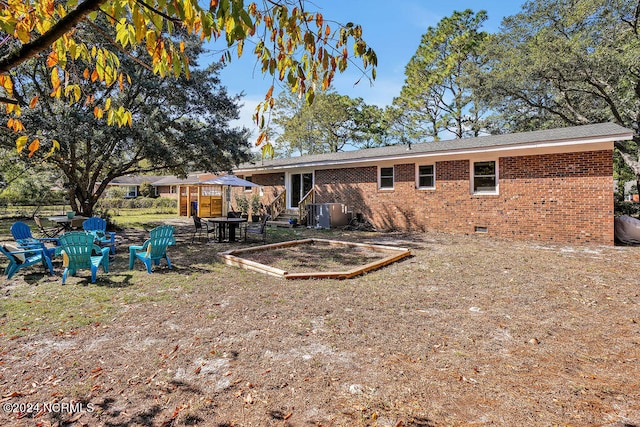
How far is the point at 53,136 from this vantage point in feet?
29.2

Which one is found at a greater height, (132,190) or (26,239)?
(132,190)

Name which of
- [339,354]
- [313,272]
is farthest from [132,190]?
[339,354]

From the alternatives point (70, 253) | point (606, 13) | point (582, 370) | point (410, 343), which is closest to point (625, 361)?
point (582, 370)

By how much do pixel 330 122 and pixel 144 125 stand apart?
24384 millimetres

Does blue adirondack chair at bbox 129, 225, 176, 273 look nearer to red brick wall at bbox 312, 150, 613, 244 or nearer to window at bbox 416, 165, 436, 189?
red brick wall at bbox 312, 150, 613, 244

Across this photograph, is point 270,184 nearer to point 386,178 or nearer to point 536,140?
point 386,178

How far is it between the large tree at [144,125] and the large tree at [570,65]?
622 inches

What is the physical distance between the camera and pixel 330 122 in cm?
3344

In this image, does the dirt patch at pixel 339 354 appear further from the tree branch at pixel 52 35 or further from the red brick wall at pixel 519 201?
the red brick wall at pixel 519 201

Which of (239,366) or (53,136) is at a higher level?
(53,136)

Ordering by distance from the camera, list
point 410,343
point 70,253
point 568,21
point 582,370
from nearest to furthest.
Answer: point 582,370, point 410,343, point 70,253, point 568,21

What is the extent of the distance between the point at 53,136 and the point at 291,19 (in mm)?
9805

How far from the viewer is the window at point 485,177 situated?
11.8 metres

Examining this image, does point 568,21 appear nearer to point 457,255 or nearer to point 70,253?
point 457,255
